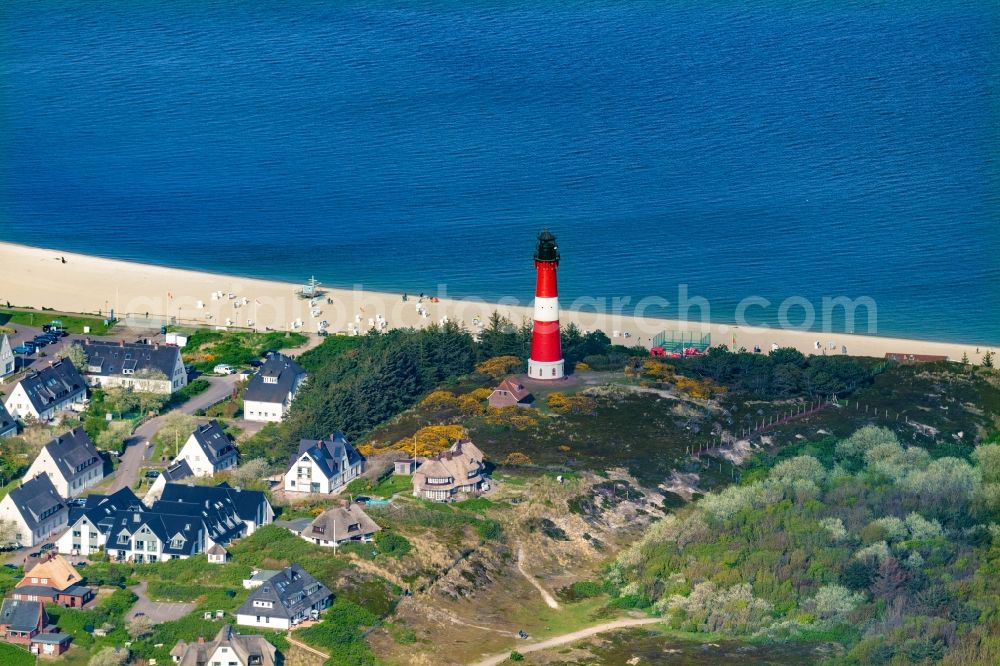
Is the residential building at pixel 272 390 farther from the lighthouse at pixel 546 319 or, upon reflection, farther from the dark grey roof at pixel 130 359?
the lighthouse at pixel 546 319

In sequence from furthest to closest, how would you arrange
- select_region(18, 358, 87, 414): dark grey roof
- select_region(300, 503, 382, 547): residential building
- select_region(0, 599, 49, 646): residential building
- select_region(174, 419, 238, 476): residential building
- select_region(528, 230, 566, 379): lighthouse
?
select_region(18, 358, 87, 414): dark grey roof → select_region(528, 230, 566, 379): lighthouse → select_region(174, 419, 238, 476): residential building → select_region(300, 503, 382, 547): residential building → select_region(0, 599, 49, 646): residential building

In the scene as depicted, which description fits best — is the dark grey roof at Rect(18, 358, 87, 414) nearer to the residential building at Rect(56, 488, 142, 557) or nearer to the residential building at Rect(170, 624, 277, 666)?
the residential building at Rect(56, 488, 142, 557)

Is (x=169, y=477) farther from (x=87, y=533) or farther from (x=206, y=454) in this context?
(x=87, y=533)

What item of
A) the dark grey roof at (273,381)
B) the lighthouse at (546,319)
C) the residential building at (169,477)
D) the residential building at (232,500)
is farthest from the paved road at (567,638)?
the dark grey roof at (273,381)

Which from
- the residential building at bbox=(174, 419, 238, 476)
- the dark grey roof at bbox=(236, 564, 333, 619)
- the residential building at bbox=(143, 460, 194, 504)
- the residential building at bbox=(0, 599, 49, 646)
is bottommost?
the residential building at bbox=(0, 599, 49, 646)

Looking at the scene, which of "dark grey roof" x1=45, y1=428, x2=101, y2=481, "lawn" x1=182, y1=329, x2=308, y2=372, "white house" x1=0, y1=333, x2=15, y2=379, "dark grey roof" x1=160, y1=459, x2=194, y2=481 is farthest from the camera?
"lawn" x1=182, y1=329, x2=308, y2=372

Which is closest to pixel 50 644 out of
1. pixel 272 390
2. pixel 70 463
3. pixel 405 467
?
pixel 70 463

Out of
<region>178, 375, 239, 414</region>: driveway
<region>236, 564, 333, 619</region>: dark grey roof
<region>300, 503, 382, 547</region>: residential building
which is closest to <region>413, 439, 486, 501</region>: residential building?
<region>300, 503, 382, 547</region>: residential building
